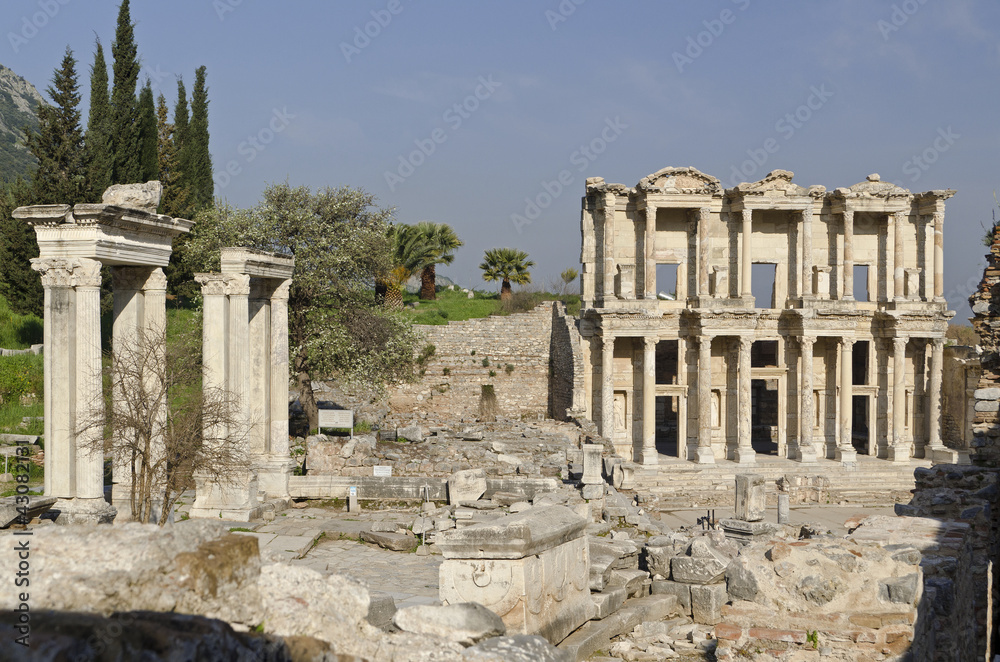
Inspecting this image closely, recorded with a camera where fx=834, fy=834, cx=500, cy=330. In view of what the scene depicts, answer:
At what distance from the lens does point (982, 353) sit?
13086mm

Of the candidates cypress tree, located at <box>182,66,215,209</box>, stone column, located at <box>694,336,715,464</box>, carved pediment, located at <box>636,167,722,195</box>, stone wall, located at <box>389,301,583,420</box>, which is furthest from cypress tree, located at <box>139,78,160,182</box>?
stone column, located at <box>694,336,715,464</box>

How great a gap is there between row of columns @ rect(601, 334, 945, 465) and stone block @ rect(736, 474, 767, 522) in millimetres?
7169

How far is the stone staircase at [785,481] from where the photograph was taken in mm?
26672

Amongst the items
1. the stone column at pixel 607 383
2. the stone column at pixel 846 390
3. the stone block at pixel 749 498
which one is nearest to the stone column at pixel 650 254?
the stone column at pixel 607 383

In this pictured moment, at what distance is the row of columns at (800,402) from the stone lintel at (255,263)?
1556 centimetres

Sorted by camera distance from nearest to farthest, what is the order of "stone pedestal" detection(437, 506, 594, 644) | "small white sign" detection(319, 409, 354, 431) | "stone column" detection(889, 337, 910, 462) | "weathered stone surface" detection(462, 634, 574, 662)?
"weathered stone surface" detection(462, 634, 574, 662)
"stone pedestal" detection(437, 506, 594, 644)
"small white sign" detection(319, 409, 354, 431)
"stone column" detection(889, 337, 910, 462)

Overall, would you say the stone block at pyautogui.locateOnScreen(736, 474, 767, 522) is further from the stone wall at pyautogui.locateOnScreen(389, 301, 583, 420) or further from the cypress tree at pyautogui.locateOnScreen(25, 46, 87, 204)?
the cypress tree at pyautogui.locateOnScreen(25, 46, 87, 204)

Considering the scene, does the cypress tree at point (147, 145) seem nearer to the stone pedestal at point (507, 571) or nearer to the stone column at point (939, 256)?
the stone pedestal at point (507, 571)

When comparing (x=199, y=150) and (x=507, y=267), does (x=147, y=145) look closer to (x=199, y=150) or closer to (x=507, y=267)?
(x=199, y=150)

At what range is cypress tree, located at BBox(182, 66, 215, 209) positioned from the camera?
3844 cm

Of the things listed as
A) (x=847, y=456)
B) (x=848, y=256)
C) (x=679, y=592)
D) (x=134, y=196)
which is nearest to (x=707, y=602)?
(x=679, y=592)

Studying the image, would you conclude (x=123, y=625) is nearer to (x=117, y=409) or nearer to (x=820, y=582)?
(x=820, y=582)

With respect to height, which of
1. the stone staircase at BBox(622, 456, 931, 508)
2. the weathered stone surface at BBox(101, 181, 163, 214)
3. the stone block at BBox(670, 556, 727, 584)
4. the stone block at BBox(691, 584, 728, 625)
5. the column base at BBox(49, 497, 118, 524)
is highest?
the weathered stone surface at BBox(101, 181, 163, 214)

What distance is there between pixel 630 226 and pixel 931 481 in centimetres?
2015
